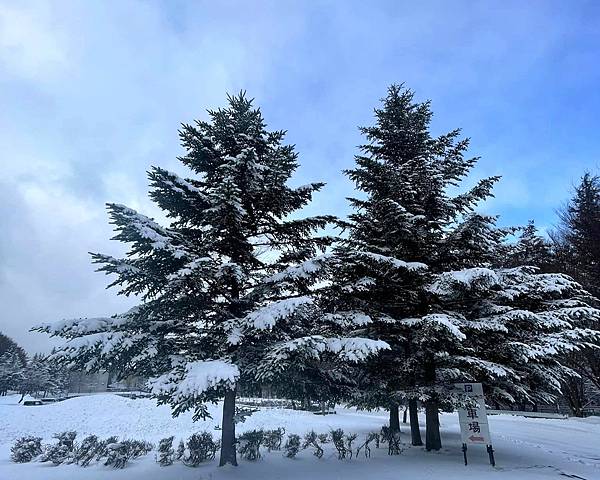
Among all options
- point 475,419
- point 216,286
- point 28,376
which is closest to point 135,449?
point 216,286

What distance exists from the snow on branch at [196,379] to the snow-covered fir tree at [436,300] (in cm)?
392

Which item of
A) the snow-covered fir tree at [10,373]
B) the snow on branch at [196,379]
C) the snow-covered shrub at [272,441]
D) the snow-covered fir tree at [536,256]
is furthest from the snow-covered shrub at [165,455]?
the snow-covered fir tree at [10,373]

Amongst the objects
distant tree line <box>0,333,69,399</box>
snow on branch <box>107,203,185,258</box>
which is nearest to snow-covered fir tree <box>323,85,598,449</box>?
snow on branch <box>107,203,185,258</box>

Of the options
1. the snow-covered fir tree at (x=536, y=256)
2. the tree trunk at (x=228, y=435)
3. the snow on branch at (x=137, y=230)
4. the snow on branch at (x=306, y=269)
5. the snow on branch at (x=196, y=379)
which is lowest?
the tree trunk at (x=228, y=435)

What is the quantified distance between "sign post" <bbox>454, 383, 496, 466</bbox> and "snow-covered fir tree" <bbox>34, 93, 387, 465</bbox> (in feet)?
13.6

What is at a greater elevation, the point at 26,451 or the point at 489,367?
the point at 489,367

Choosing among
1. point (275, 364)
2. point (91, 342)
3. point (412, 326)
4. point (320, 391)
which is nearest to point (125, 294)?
point (91, 342)

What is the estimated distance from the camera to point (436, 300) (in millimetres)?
12117

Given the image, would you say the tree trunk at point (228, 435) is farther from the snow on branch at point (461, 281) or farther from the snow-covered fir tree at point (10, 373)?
the snow-covered fir tree at point (10, 373)

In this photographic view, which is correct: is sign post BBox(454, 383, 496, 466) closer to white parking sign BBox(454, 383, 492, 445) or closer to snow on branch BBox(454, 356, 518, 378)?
white parking sign BBox(454, 383, 492, 445)

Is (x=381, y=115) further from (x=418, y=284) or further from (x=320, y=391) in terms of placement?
(x=320, y=391)

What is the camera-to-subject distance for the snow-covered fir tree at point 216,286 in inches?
305

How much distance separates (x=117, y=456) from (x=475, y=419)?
32.7 feet

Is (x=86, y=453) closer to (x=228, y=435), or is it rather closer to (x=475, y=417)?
(x=228, y=435)
